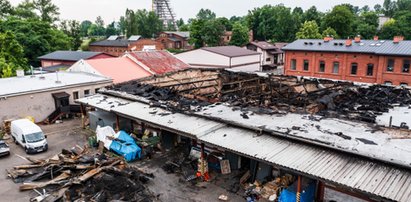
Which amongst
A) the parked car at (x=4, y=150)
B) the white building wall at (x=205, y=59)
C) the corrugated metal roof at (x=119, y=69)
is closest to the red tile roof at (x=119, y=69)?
the corrugated metal roof at (x=119, y=69)

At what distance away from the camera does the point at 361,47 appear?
39.9m

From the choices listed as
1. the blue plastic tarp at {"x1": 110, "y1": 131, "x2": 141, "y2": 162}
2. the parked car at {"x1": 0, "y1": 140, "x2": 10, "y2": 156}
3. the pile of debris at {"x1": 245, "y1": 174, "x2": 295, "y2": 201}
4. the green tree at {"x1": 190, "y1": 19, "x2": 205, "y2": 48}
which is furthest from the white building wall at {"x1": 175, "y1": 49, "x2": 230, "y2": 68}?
the pile of debris at {"x1": 245, "y1": 174, "x2": 295, "y2": 201}

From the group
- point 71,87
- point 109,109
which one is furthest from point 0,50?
point 109,109

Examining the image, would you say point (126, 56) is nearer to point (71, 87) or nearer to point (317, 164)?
point (71, 87)

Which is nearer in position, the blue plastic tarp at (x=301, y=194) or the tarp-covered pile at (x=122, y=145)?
the blue plastic tarp at (x=301, y=194)

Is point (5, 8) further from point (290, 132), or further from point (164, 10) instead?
point (290, 132)

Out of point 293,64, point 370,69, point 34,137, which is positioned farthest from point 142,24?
point 34,137

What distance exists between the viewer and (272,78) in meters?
29.4

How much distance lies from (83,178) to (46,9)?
87311 millimetres

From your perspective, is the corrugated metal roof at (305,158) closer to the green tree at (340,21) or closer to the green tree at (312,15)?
the green tree at (340,21)

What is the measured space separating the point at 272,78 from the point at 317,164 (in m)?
→ 16.9

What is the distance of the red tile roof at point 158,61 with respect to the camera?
39.4 metres

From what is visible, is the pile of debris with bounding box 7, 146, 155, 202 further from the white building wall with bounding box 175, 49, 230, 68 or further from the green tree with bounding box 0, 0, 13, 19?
the green tree with bounding box 0, 0, 13, 19

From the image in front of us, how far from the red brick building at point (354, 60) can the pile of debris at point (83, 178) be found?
32898 mm
